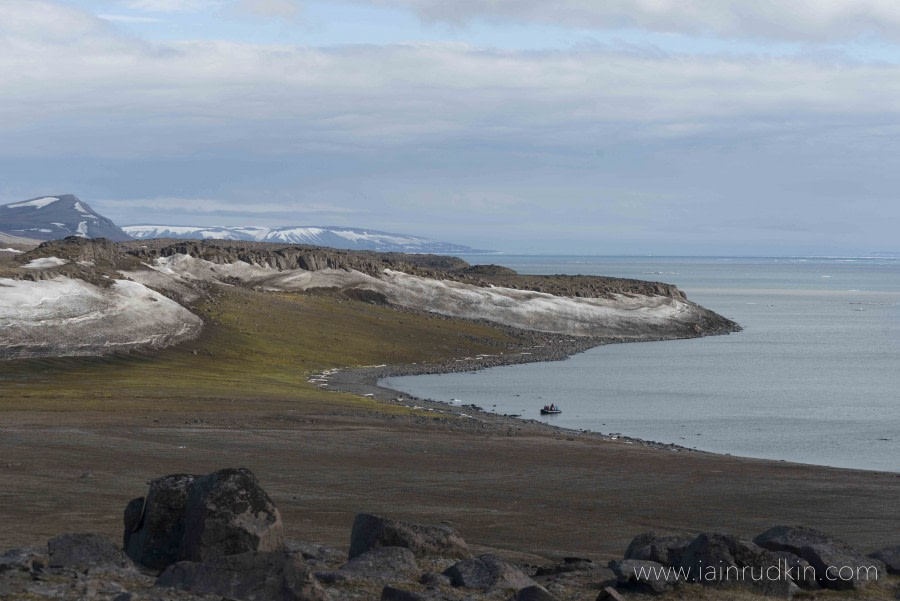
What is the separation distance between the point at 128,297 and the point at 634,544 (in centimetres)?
6414

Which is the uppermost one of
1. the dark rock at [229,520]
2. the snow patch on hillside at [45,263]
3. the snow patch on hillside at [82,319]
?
the snow patch on hillside at [45,263]

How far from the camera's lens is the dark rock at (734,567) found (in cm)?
1680

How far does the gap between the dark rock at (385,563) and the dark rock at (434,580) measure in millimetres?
341

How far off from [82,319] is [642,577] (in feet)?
199

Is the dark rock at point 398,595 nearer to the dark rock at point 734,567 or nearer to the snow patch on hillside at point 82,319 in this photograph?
the dark rock at point 734,567

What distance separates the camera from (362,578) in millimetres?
16203

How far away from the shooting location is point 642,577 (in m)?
16.7

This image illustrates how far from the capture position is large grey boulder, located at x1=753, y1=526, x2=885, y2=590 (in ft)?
57.7

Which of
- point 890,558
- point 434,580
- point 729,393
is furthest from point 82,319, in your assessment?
point 890,558

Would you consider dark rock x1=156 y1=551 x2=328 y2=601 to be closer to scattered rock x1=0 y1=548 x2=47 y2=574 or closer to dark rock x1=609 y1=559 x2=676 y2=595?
scattered rock x1=0 y1=548 x2=47 y2=574

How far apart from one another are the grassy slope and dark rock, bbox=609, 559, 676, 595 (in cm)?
3434

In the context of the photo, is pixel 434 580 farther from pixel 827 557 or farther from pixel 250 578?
pixel 827 557

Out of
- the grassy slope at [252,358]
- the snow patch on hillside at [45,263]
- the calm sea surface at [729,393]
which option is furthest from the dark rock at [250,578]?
the snow patch on hillside at [45,263]

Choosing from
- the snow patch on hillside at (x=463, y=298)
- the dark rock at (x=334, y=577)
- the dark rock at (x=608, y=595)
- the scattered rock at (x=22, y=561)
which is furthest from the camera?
the snow patch on hillside at (x=463, y=298)
